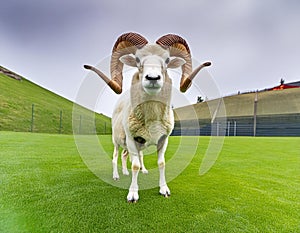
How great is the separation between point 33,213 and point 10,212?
0.75 ft

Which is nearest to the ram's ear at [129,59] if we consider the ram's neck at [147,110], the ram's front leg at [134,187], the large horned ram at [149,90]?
the large horned ram at [149,90]

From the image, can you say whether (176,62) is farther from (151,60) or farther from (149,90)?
(149,90)

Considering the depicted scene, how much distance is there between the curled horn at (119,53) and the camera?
11.6 ft

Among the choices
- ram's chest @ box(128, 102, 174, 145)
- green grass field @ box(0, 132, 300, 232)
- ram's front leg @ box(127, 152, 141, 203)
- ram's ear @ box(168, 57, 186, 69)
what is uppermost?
ram's ear @ box(168, 57, 186, 69)

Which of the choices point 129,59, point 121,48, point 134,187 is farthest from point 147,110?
point 121,48

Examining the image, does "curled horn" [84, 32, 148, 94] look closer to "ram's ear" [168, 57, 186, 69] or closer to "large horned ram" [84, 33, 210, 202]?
"large horned ram" [84, 33, 210, 202]

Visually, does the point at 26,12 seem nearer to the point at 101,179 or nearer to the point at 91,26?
the point at 91,26

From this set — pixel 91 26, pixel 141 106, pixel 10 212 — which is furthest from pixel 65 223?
pixel 91 26

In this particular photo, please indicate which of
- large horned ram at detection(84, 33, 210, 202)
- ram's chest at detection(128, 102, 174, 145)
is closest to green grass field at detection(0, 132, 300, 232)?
large horned ram at detection(84, 33, 210, 202)

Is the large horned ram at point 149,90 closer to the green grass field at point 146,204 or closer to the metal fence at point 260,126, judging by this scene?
the green grass field at point 146,204

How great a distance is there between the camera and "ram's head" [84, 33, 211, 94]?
2813 millimetres

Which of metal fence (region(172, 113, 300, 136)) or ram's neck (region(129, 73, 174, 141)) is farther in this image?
metal fence (region(172, 113, 300, 136))

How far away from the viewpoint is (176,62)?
3.60 metres

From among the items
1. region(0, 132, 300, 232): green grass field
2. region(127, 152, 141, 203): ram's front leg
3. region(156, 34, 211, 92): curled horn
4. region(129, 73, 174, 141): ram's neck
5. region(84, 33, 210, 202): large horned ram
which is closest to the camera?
region(0, 132, 300, 232): green grass field
